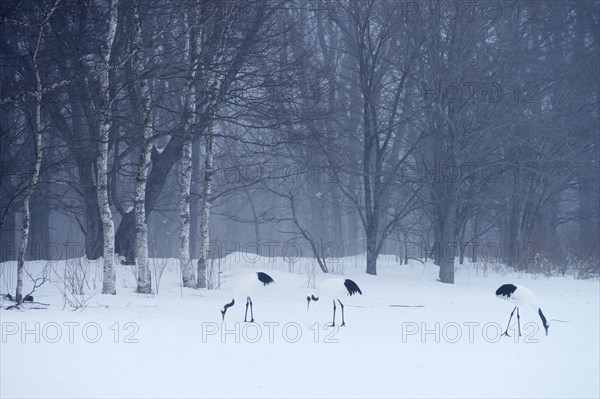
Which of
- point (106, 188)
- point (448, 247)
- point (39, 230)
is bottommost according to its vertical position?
point (448, 247)

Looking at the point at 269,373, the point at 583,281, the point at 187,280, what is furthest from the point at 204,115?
the point at 583,281

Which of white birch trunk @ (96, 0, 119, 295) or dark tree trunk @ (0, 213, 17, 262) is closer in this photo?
white birch trunk @ (96, 0, 119, 295)

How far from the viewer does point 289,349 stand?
25.6 ft

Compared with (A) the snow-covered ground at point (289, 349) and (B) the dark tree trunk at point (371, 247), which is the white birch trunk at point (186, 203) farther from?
(B) the dark tree trunk at point (371, 247)

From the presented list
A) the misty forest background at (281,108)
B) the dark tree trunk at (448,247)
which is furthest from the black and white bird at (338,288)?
the dark tree trunk at (448,247)

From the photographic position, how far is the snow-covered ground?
20.6 ft

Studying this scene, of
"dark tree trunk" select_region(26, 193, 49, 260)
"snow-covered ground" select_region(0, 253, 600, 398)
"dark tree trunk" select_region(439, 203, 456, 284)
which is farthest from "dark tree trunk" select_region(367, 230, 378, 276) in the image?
"dark tree trunk" select_region(26, 193, 49, 260)

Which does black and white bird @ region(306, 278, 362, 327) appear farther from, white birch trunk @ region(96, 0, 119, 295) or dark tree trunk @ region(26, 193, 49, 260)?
dark tree trunk @ region(26, 193, 49, 260)

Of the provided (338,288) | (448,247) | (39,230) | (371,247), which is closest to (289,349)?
(338,288)

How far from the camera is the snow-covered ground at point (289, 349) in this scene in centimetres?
627

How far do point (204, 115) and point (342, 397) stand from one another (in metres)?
7.44

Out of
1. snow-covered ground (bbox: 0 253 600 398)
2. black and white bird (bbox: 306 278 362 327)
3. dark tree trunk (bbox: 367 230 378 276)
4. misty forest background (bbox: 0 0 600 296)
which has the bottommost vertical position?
snow-covered ground (bbox: 0 253 600 398)

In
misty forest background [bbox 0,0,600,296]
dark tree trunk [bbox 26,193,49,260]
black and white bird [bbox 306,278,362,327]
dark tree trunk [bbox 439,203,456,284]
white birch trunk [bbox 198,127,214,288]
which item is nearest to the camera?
black and white bird [bbox 306,278,362,327]

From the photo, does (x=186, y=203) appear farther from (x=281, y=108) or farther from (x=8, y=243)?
(x=8, y=243)
